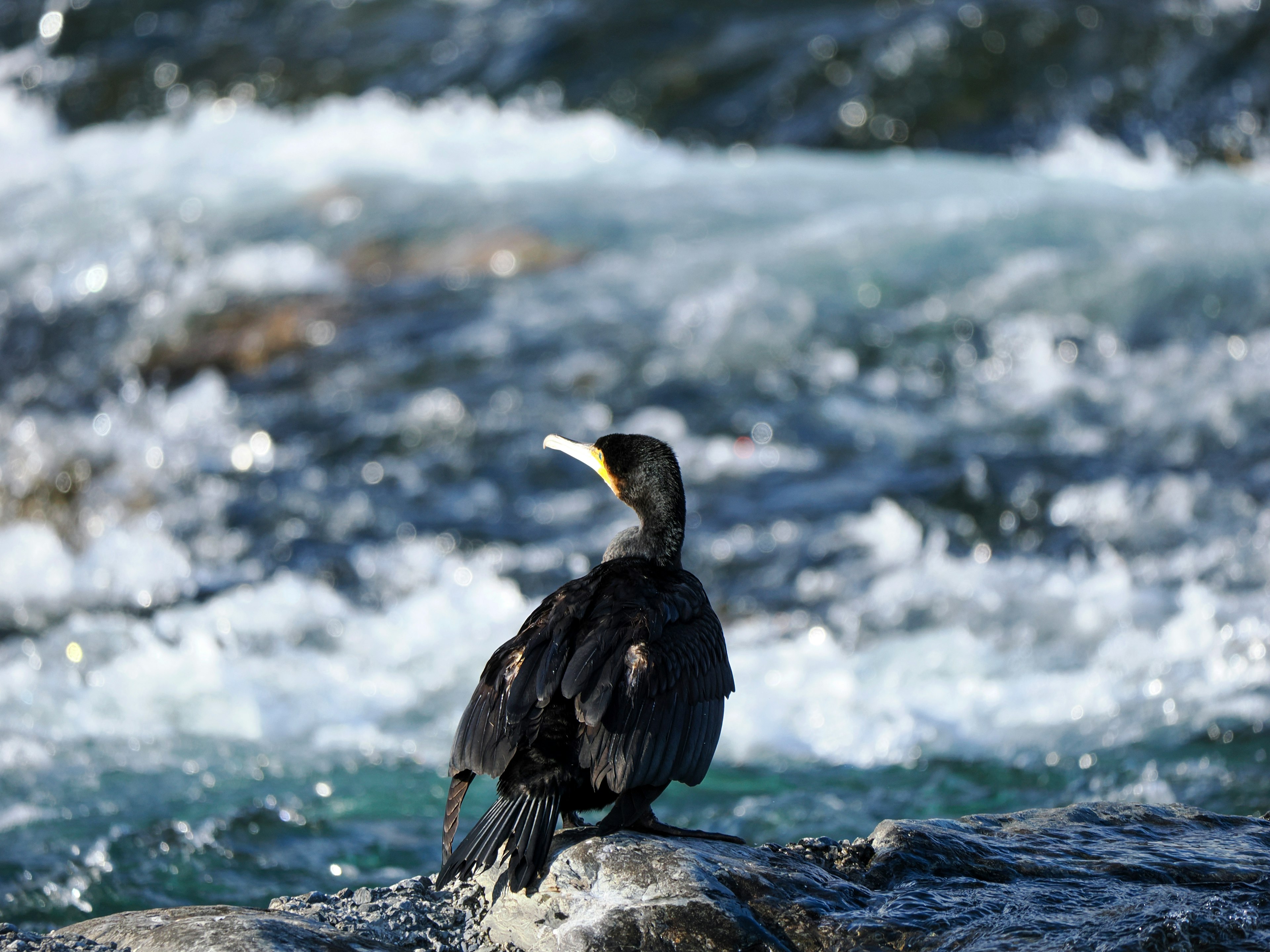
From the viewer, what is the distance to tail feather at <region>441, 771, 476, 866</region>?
3297 mm

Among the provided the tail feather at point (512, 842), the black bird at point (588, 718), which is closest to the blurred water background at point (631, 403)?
the black bird at point (588, 718)

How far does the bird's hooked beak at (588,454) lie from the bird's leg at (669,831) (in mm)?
1039

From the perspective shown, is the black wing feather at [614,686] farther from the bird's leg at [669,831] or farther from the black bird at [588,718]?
the bird's leg at [669,831]

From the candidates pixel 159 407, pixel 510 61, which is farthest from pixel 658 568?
pixel 510 61

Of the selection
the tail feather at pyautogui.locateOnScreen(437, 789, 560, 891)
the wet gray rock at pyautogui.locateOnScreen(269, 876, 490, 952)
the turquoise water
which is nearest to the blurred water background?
the turquoise water

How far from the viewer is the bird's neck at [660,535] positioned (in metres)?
4.03

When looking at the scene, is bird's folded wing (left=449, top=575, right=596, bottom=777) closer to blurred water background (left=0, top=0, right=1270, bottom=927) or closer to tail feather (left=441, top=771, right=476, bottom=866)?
tail feather (left=441, top=771, right=476, bottom=866)

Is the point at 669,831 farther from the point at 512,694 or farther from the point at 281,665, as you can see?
the point at 281,665

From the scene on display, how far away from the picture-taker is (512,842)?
3.10 m

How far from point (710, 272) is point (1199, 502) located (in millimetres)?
4562

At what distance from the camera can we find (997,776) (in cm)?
563

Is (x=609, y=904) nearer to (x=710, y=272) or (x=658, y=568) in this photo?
(x=658, y=568)

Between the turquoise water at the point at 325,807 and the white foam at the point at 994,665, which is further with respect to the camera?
the white foam at the point at 994,665

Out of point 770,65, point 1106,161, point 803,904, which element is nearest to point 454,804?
point 803,904
